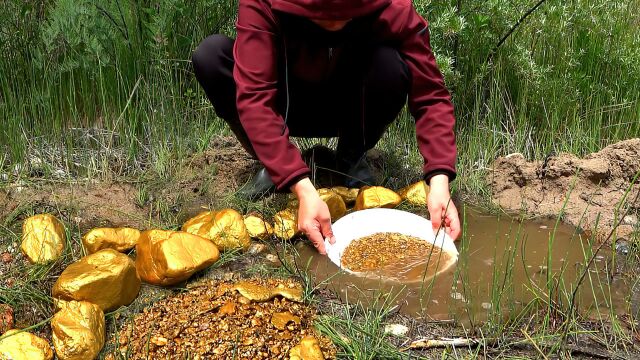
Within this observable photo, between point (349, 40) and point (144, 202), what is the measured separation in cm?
102

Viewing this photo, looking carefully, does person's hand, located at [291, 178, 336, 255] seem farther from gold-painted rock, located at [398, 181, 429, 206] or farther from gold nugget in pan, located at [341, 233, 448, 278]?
gold-painted rock, located at [398, 181, 429, 206]

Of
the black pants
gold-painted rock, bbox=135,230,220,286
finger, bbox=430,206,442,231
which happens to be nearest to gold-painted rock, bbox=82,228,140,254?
gold-painted rock, bbox=135,230,220,286

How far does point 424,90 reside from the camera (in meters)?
2.21

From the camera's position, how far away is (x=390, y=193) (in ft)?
7.90

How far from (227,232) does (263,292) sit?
34 centimetres

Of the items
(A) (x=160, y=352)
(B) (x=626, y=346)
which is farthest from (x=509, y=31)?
(A) (x=160, y=352)

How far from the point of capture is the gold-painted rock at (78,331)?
1.57 m

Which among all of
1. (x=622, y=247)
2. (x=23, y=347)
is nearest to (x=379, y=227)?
(x=622, y=247)

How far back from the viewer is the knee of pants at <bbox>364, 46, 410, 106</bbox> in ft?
7.24

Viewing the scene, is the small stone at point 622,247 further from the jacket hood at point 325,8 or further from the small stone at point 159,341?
the small stone at point 159,341

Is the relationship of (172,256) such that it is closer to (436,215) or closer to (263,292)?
(263,292)

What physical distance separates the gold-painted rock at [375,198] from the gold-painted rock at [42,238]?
1.08 metres

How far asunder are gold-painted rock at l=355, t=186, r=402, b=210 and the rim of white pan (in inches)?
5.0

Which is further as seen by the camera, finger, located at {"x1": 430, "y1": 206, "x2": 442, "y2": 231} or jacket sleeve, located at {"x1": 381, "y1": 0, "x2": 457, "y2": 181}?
jacket sleeve, located at {"x1": 381, "y1": 0, "x2": 457, "y2": 181}
